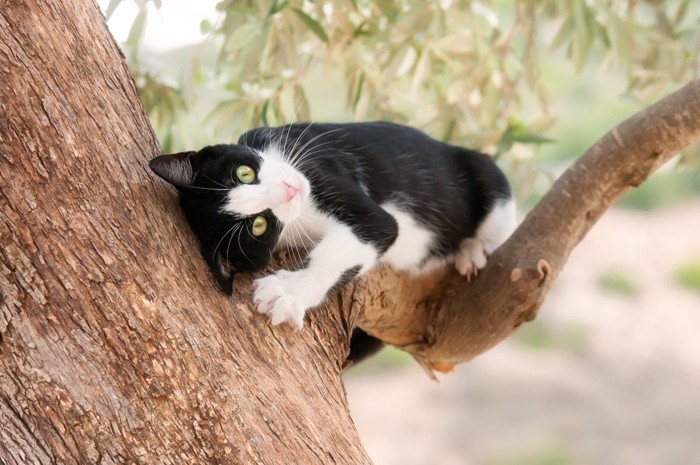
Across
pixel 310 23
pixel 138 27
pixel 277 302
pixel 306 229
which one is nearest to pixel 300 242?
pixel 306 229

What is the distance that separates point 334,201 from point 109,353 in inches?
21.6

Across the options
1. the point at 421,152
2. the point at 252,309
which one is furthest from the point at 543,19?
the point at 252,309

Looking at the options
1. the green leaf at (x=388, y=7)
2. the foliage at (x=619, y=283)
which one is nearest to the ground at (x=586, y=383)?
the foliage at (x=619, y=283)

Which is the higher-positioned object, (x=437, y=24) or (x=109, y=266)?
(x=109, y=266)

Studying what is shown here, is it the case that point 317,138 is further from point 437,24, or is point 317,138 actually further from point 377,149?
point 437,24

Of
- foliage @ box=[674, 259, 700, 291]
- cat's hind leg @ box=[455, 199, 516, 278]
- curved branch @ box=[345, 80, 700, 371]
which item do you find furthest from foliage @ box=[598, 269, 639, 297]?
curved branch @ box=[345, 80, 700, 371]

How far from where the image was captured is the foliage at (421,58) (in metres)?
2.00

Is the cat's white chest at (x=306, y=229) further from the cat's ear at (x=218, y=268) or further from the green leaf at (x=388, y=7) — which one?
the green leaf at (x=388, y=7)

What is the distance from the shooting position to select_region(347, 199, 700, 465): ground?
4293 mm

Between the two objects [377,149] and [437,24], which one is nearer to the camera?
[377,149]

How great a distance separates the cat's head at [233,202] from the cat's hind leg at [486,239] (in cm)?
55

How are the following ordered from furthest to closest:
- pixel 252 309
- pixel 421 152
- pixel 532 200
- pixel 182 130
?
pixel 532 200 < pixel 182 130 < pixel 421 152 < pixel 252 309

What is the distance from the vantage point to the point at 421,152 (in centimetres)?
180

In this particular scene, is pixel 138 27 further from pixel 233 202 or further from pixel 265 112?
pixel 233 202
